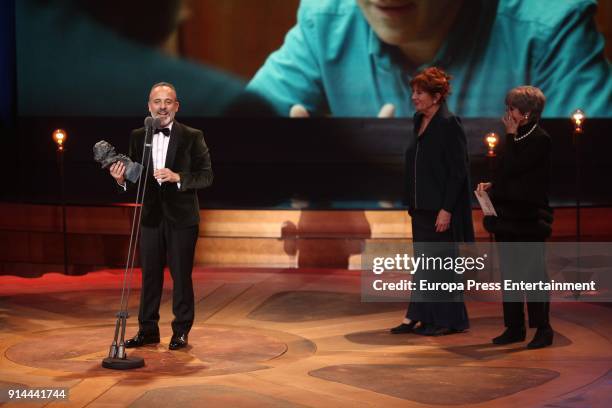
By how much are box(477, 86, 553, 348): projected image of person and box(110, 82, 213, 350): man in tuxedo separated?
4.89 feet

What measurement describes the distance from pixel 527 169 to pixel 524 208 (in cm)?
20

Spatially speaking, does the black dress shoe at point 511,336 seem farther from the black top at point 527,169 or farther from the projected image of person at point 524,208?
the black top at point 527,169

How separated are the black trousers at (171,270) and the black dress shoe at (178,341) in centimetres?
3

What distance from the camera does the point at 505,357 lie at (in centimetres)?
483

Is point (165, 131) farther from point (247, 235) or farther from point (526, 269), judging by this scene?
point (247, 235)

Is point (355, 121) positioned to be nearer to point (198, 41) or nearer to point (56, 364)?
point (198, 41)

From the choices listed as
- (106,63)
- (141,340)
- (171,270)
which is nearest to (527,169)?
(171,270)

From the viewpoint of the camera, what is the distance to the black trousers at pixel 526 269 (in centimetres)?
509

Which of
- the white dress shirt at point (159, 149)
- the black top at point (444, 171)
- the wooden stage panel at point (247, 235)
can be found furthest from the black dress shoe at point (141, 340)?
the wooden stage panel at point (247, 235)

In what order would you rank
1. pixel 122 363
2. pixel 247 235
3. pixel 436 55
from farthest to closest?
pixel 436 55 < pixel 247 235 < pixel 122 363

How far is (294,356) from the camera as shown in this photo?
479cm

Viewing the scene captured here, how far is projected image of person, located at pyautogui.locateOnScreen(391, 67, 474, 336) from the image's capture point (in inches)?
211

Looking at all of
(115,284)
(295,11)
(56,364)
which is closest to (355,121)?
(295,11)

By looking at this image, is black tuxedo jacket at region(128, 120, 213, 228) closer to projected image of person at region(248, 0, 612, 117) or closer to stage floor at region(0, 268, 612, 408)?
stage floor at region(0, 268, 612, 408)
